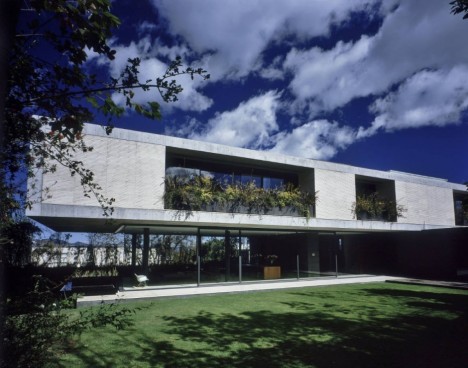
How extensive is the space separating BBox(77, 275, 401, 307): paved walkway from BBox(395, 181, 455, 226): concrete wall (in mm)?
5210

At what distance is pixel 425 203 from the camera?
81.1 feet

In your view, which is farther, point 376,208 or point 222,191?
point 376,208

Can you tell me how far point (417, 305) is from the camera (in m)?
12.4

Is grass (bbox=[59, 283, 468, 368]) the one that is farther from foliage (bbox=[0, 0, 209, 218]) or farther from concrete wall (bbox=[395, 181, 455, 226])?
concrete wall (bbox=[395, 181, 455, 226])

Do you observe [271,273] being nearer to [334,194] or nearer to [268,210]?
[268,210]

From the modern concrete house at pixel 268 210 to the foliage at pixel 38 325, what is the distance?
9.15 metres

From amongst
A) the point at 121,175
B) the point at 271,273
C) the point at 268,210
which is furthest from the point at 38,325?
the point at 271,273

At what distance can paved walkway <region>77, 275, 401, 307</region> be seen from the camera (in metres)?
13.3

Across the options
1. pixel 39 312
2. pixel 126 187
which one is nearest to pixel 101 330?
pixel 39 312

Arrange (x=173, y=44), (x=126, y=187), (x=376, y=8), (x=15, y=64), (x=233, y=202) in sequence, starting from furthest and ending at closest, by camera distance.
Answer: (x=233, y=202)
(x=126, y=187)
(x=376, y=8)
(x=173, y=44)
(x=15, y=64)

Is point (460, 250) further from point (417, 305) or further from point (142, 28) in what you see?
point (142, 28)

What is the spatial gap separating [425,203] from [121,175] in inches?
821

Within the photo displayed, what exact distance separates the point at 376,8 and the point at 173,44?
6450 millimetres

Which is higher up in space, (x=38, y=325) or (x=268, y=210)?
(x=268, y=210)
